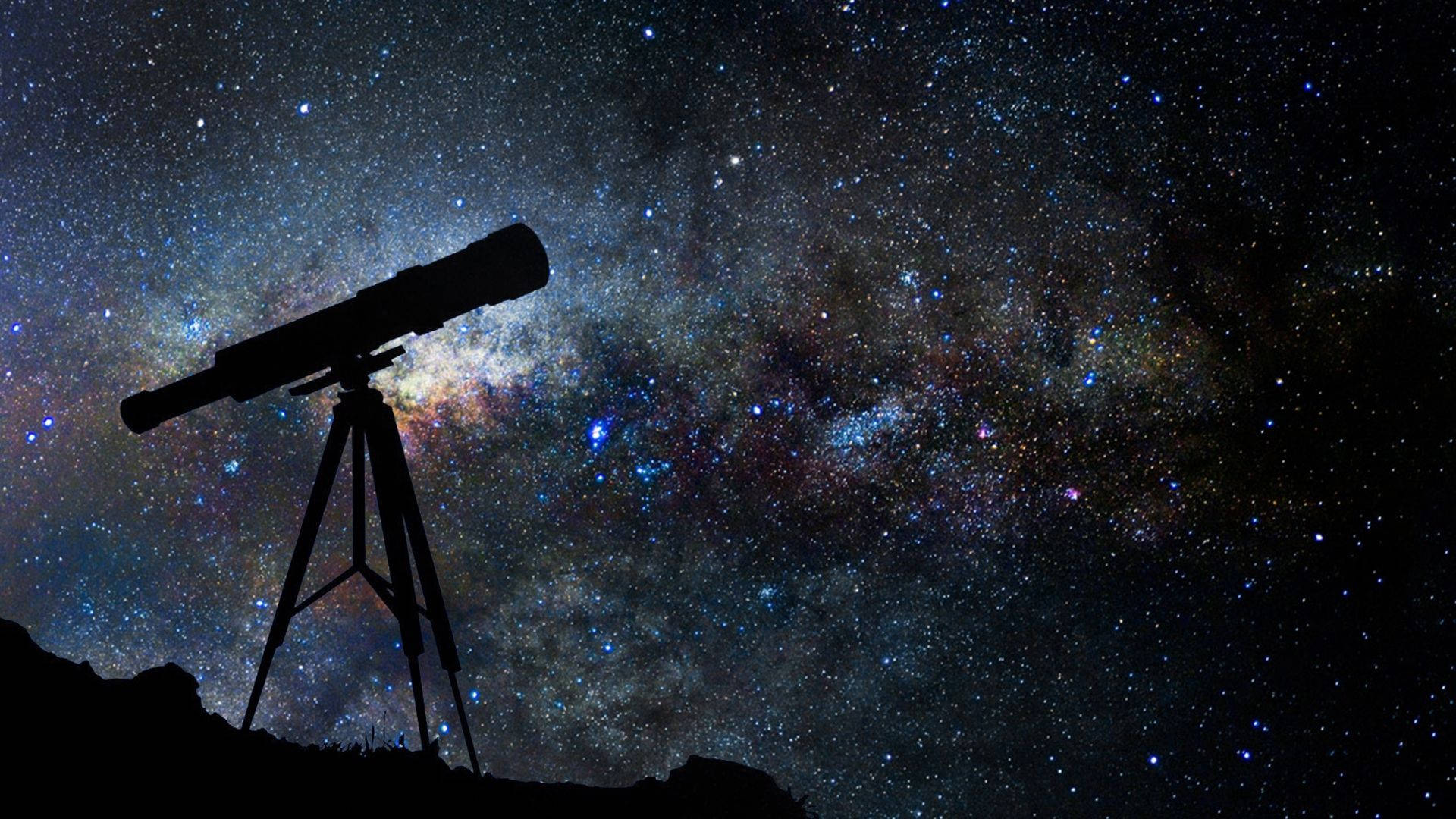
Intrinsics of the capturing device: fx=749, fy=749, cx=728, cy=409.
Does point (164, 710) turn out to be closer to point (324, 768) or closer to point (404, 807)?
point (324, 768)

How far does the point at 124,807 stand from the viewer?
2055 millimetres

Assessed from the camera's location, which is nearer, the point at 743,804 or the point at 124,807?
the point at 124,807

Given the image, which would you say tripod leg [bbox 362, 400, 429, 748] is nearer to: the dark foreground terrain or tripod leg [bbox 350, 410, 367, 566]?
tripod leg [bbox 350, 410, 367, 566]

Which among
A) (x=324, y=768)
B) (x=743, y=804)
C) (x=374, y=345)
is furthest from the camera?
(x=374, y=345)

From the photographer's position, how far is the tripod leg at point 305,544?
3145mm

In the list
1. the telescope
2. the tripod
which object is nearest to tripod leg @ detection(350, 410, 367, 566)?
the tripod

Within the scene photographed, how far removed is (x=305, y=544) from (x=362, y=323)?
1023mm

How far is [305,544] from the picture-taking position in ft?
10.6

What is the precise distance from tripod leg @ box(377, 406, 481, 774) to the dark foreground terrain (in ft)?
1.46

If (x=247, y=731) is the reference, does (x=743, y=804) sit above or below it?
below

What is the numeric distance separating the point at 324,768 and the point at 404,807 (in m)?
0.39

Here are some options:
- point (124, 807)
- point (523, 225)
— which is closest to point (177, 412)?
point (523, 225)

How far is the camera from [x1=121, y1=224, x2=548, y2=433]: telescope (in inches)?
137

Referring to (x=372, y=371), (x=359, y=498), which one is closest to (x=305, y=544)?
(x=359, y=498)
